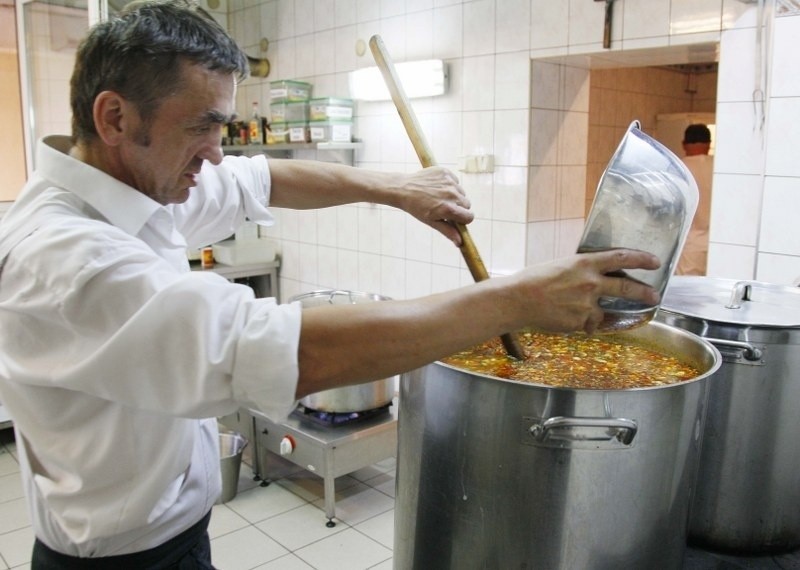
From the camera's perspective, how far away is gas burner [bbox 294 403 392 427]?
10.1 ft

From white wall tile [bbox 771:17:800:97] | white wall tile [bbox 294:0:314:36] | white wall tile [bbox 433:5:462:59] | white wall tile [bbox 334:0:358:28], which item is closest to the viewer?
white wall tile [bbox 771:17:800:97]

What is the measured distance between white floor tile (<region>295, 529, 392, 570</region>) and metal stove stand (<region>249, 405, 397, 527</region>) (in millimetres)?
133

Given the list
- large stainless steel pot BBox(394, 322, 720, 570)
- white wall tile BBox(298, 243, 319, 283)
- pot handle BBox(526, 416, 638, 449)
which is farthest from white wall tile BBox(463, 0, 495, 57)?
pot handle BBox(526, 416, 638, 449)

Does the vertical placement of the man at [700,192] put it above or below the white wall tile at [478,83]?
below

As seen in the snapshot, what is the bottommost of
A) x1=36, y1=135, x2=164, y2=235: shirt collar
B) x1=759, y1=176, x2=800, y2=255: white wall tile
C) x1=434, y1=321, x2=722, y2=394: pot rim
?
x1=434, y1=321, x2=722, y2=394: pot rim

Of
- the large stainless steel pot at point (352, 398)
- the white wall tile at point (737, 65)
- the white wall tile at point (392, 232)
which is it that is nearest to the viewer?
the white wall tile at point (737, 65)

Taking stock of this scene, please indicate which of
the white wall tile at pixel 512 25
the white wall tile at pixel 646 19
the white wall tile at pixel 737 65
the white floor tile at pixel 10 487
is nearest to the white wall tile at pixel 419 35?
the white wall tile at pixel 512 25

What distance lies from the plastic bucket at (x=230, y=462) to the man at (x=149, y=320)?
186 centimetres

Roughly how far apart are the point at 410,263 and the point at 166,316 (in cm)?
320

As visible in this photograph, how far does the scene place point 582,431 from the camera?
93cm

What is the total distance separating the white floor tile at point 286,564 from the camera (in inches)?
104

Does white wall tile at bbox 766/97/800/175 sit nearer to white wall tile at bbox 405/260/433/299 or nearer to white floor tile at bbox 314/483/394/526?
white wall tile at bbox 405/260/433/299

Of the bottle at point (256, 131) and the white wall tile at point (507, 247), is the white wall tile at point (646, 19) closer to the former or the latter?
the white wall tile at point (507, 247)

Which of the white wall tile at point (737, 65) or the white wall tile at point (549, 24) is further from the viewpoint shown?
the white wall tile at point (549, 24)
